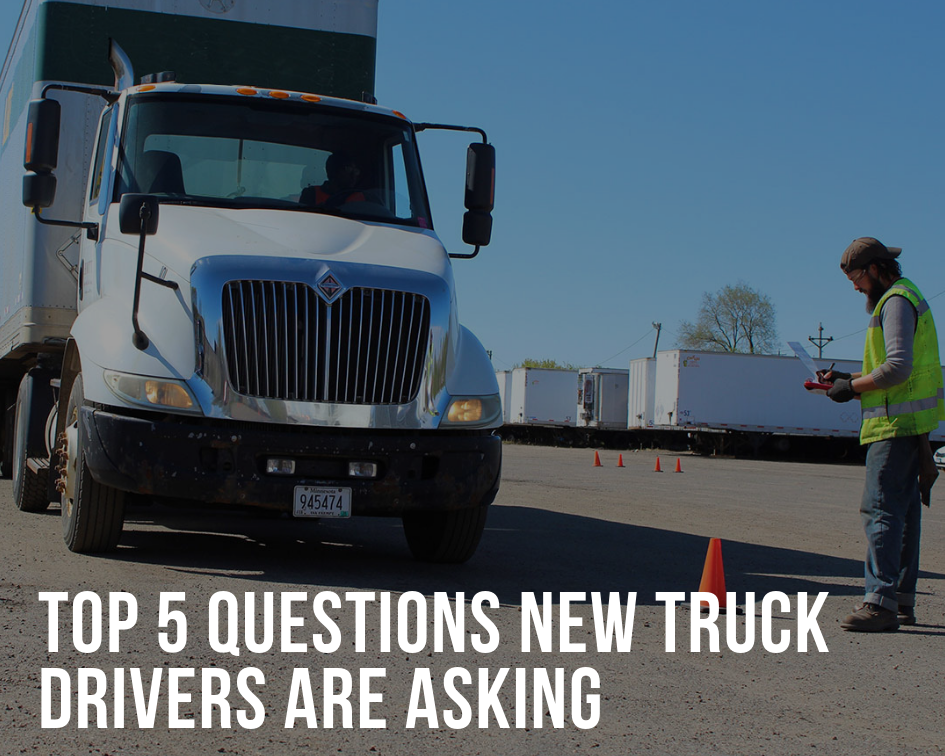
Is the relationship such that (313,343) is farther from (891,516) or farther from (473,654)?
(891,516)

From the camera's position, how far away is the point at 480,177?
8.69m

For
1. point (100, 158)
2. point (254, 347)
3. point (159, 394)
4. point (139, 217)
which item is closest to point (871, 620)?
point (254, 347)

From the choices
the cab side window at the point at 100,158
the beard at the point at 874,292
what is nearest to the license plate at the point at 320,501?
the cab side window at the point at 100,158

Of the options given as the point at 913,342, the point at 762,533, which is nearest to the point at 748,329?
the point at 762,533

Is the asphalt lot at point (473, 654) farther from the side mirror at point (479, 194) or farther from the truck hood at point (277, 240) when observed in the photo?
the side mirror at point (479, 194)

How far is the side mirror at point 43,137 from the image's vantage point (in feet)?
25.4

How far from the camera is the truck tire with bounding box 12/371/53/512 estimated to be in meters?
9.66

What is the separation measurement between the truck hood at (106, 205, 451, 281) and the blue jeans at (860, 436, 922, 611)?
291cm

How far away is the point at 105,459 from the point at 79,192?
10.6ft

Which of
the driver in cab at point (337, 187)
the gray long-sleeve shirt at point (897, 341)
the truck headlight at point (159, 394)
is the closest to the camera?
the gray long-sleeve shirt at point (897, 341)

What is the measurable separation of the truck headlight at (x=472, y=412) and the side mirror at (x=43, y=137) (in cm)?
306

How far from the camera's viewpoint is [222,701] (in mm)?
4402

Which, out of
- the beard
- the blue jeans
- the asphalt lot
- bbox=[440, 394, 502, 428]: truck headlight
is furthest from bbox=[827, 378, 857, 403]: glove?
bbox=[440, 394, 502, 428]: truck headlight

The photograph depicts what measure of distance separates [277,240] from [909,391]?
3.88 m
